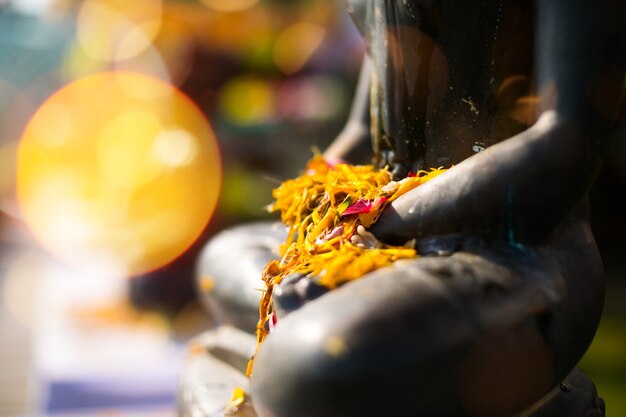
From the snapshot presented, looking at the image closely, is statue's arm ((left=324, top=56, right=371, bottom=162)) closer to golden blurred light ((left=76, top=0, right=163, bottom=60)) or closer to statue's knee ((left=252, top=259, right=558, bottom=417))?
statue's knee ((left=252, top=259, right=558, bottom=417))

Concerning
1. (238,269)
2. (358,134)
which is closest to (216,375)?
(238,269)

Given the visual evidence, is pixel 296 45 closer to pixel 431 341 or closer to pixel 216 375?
pixel 216 375

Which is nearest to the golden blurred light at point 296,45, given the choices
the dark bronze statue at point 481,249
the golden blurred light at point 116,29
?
the golden blurred light at point 116,29

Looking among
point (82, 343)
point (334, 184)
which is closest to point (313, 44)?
point (82, 343)

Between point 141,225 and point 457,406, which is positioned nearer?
point 457,406

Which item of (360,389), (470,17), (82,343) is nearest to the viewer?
(360,389)

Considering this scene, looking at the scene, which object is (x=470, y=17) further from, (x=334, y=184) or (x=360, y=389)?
(x=360, y=389)

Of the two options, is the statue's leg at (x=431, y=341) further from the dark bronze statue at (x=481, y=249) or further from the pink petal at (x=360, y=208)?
the pink petal at (x=360, y=208)
